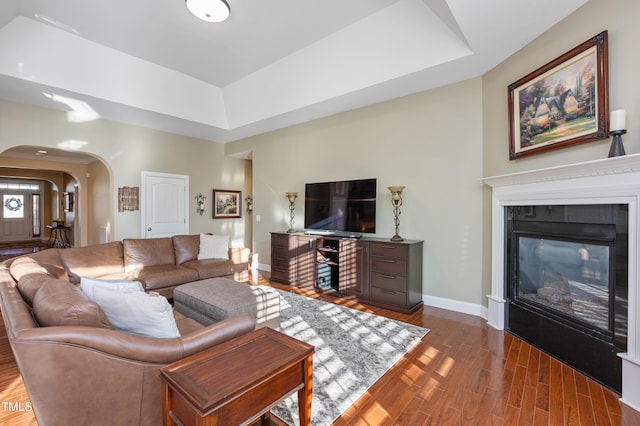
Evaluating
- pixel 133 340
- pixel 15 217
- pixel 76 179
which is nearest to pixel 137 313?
pixel 133 340

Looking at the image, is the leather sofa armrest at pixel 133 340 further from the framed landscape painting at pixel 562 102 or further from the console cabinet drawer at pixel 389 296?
the framed landscape painting at pixel 562 102

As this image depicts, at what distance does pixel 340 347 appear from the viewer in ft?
8.89

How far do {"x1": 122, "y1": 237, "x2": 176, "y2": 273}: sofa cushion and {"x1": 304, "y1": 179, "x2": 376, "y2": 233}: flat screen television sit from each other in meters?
2.31

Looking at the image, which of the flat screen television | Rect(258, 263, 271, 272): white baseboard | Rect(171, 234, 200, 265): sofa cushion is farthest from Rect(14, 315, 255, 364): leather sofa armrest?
Rect(258, 263, 271, 272): white baseboard

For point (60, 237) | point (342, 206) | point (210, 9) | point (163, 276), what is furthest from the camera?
point (60, 237)

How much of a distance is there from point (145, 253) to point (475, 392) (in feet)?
14.5

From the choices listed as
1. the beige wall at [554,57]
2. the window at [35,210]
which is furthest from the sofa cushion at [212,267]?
the window at [35,210]

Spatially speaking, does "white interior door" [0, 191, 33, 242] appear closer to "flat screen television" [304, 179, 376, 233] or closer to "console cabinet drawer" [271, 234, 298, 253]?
"console cabinet drawer" [271, 234, 298, 253]

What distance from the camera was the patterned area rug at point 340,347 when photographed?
1938mm

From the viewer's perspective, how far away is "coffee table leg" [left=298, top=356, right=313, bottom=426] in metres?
1.47

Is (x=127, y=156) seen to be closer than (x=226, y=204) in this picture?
Yes

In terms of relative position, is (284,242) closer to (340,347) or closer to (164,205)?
(340,347)

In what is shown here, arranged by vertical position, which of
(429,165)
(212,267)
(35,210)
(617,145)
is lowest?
(212,267)

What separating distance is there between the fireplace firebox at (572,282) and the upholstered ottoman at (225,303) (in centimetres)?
256
